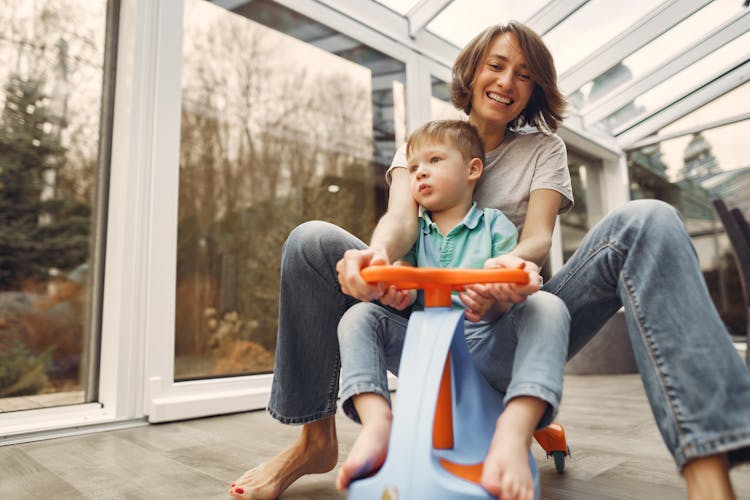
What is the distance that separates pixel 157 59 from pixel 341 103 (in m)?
0.81

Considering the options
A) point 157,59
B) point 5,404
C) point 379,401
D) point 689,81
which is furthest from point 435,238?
point 689,81

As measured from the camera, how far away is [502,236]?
2.88ft

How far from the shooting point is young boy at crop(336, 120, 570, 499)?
0.60 metres

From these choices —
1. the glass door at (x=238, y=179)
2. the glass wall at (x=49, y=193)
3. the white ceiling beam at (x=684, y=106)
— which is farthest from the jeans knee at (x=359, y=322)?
the white ceiling beam at (x=684, y=106)

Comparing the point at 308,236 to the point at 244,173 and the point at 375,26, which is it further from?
the point at 375,26

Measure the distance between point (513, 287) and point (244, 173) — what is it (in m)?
1.51

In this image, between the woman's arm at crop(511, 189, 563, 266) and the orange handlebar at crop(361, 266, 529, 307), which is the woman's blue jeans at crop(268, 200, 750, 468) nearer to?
the woman's arm at crop(511, 189, 563, 266)

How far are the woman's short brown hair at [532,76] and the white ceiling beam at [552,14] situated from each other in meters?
1.89

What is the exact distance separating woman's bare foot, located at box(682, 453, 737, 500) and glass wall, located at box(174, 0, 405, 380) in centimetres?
153

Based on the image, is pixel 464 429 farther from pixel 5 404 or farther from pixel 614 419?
pixel 5 404

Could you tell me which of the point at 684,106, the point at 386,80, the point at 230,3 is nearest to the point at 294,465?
the point at 230,3

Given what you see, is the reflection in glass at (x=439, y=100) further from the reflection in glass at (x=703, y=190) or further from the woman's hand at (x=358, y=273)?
the woman's hand at (x=358, y=273)

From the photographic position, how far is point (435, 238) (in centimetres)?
93

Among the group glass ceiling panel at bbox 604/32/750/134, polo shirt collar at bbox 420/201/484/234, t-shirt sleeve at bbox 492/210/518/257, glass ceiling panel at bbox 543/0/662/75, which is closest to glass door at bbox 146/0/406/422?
polo shirt collar at bbox 420/201/484/234
